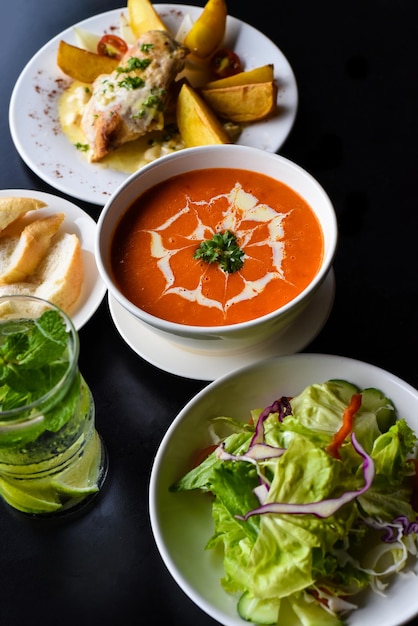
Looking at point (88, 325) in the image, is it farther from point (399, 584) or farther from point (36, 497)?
point (399, 584)

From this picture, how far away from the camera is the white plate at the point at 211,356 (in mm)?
1680

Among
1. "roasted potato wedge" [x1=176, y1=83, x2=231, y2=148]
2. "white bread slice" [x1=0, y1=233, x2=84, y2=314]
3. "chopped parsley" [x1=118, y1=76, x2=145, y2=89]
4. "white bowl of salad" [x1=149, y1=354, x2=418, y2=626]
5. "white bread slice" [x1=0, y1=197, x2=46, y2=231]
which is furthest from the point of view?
"chopped parsley" [x1=118, y1=76, x2=145, y2=89]

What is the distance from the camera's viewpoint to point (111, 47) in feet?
A: 8.16

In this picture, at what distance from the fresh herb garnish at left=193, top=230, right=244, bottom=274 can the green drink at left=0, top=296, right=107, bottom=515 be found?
16.9 inches

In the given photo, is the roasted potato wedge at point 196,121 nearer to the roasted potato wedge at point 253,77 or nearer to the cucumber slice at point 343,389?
the roasted potato wedge at point 253,77

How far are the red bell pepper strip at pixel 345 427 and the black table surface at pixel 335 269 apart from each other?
33cm

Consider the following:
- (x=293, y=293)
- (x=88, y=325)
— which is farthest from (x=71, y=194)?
(x=293, y=293)

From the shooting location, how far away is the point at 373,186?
2164 mm

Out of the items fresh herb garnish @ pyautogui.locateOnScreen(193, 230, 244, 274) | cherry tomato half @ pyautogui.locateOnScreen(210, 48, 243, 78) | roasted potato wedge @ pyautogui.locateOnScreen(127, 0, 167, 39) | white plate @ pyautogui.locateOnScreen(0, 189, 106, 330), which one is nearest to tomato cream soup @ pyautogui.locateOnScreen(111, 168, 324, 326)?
fresh herb garnish @ pyautogui.locateOnScreen(193, 230, 244, 274)

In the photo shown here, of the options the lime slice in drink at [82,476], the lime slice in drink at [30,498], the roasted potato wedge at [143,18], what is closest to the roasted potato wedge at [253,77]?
the roasted potato wedge at [143,18]

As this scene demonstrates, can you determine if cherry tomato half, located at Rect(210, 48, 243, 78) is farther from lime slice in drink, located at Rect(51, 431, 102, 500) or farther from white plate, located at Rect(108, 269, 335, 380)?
lime slice in drink, located at Rect(51, 431, 102, 500)

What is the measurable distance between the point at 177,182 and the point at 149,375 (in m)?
0.50

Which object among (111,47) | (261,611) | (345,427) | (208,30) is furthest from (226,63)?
(261,611)

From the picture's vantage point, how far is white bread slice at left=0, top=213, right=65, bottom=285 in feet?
6.29
